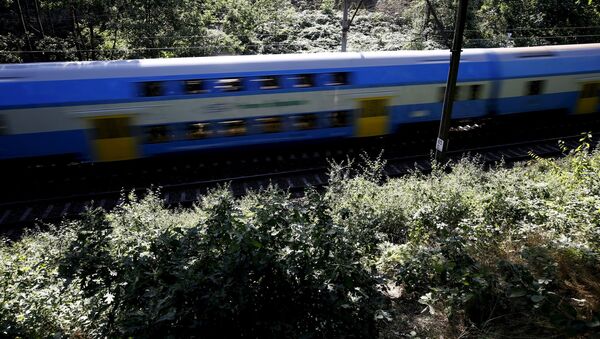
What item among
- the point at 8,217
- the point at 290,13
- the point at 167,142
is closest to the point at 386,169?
the point at 167,142

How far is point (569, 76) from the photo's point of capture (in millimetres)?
15250

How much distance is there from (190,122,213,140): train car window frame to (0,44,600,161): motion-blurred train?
28mm

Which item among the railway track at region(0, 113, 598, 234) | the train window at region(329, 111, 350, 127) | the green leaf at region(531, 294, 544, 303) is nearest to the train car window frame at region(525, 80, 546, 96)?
the railway track at region(0, 113, 598, 234)

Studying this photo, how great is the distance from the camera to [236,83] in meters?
11.9

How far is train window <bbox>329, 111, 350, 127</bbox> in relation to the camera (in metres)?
13.0

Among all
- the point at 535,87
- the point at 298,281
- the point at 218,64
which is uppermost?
the point at 218,64

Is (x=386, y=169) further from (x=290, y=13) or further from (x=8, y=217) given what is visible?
(x=290, y=13)

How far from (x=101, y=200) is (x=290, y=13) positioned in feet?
77.2

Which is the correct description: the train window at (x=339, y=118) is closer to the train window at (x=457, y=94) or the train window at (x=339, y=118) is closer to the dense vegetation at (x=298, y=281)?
→ the train window at (x=457, y=94)

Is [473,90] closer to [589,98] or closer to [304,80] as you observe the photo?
[589,98]

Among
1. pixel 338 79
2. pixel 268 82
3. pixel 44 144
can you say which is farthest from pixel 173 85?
pixel 338 79

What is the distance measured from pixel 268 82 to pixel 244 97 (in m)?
0.81

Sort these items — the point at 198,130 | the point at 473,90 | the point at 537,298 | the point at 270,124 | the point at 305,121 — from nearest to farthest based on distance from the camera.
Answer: the point at 537,298, the point at 198,130, the point at 270,124, the point at 305,121, the point at 473,90

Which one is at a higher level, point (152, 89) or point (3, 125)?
point (152, 89)
